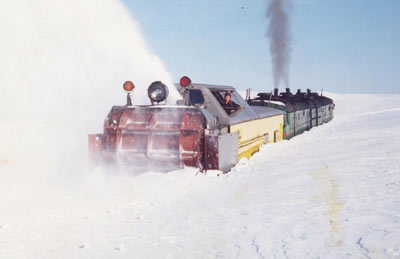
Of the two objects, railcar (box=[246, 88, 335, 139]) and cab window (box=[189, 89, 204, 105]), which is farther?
railcar (box=[246, 88, 335, 139])

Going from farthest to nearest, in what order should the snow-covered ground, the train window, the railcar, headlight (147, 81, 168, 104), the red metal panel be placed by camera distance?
the railcar, the train window, headlight (147, 81, 168, 104), the red metal panel, the snow-covered ground

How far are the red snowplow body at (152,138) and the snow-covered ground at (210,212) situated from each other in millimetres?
304

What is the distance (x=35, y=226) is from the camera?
159 inches

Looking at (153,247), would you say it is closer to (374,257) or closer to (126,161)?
(374,257)

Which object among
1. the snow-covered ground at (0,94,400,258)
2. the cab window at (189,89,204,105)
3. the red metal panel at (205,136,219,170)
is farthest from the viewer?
the cab window at (189,89,204,105)

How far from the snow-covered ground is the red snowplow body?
1.00 ft

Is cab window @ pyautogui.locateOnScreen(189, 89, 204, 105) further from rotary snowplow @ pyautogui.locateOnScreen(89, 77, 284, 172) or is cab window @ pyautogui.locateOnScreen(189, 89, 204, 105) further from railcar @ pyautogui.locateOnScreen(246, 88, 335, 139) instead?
railcar @ pyautogui.locateOnScreen(246, 88, 335, 139)

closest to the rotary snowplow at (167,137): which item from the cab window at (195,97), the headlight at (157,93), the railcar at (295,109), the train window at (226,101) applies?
the headlight at (157,93)

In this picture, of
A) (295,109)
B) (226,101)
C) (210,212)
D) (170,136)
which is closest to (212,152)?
(170,136)

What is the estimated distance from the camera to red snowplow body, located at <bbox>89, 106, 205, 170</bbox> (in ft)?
21.0

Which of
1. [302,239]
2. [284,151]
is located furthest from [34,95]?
[302,239]

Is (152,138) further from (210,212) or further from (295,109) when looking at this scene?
(295,109)

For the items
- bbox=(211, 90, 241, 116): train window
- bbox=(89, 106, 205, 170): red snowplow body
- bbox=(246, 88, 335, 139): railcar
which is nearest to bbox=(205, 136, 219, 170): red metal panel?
bbox=(89, 106, 205, 170): red snowplow body

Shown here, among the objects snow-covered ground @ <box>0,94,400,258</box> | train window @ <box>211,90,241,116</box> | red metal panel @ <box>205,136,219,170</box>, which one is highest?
train window @ <box>211,90,241,116</box>
